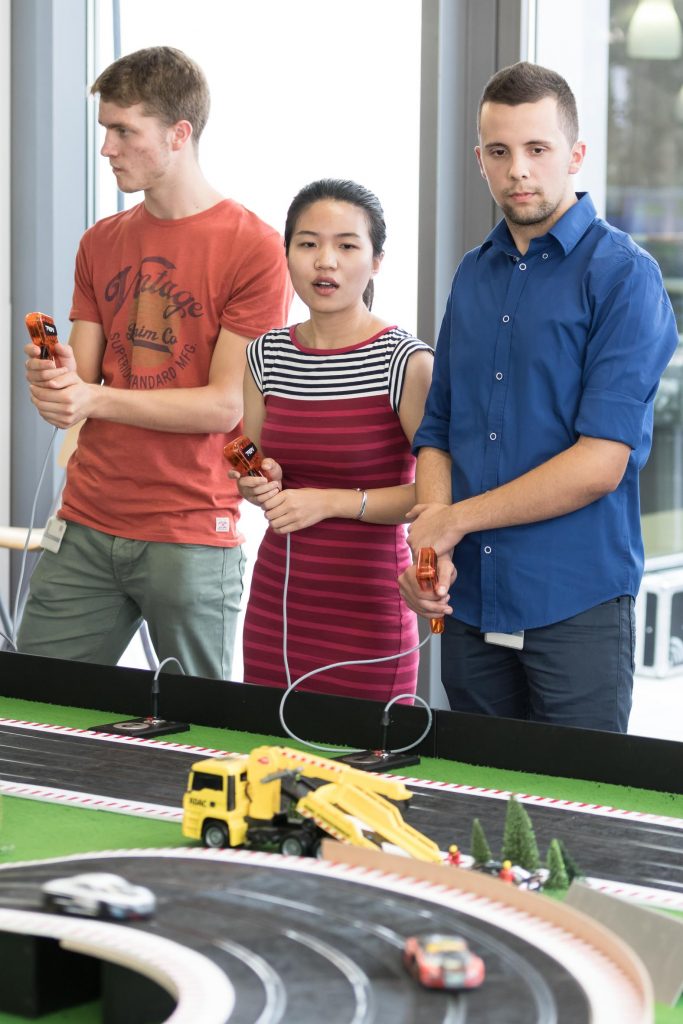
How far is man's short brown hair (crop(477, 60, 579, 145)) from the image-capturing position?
6.39ft

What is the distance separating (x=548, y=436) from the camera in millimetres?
1985

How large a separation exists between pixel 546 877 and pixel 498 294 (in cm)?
105

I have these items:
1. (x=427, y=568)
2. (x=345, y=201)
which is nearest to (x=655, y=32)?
(x=345, y=201)

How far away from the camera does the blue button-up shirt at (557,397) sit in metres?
1.92

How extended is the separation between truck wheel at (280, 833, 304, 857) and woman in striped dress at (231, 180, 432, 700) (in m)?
0.93

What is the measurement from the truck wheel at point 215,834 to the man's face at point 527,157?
105cm

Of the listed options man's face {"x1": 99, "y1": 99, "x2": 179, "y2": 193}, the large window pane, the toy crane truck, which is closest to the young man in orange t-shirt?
man's face {"x1": 99, "y1": 99, "x2": 179, "y2": 193}

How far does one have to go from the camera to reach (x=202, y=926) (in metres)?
1.01

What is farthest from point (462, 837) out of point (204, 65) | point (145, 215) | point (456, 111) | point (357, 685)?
point (204, 65)

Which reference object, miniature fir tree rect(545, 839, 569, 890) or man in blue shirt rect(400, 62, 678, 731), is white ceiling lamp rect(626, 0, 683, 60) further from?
miniature fir tree rect(545, 839, 569, 890)

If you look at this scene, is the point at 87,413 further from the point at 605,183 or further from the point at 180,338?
the point at 605,183

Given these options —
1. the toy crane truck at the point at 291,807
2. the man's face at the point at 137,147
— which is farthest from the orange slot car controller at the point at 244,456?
the toy crane truck at the point at 291,807

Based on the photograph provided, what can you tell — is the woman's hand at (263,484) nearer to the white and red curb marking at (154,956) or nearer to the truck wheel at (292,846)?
the truck wheel at (292,846)

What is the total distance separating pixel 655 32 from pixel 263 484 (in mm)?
1486
